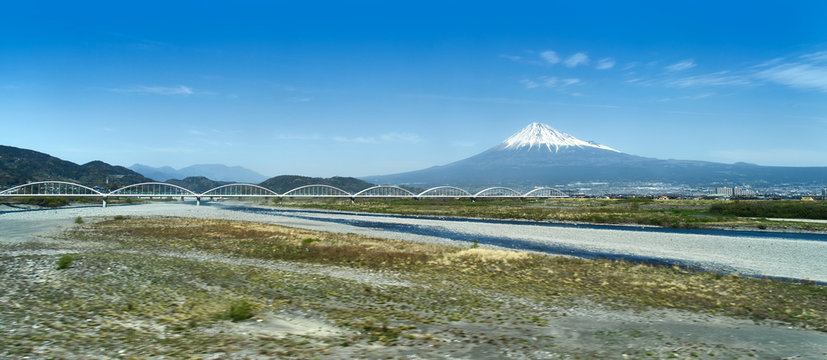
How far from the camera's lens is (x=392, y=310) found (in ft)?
32.9

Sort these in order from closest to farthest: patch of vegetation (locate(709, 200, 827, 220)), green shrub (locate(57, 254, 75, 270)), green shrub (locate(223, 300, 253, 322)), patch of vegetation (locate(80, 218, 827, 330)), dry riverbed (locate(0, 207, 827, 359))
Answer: dry riverbed (locate(0, 207, 827, 359)), green shrub (locate(223, 300, 253, 322)), patch of vegetation (locate(80, 218, 827, 330)), green shrub (locate(57, 254, 75, 270)), patch of vegetation (locate(709, 200, 827, 220))

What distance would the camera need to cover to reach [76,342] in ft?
22.0

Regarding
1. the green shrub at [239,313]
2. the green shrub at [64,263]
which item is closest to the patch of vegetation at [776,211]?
the green shrub at [239,313]

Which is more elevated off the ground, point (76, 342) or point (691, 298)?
point (76, 342)

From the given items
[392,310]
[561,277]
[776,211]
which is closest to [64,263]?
[392,310]

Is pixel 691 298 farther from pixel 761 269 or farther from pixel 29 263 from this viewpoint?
pixel 29 263

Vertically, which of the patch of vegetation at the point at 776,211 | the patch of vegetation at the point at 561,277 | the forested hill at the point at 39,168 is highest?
the forested hill at the point at 39,168

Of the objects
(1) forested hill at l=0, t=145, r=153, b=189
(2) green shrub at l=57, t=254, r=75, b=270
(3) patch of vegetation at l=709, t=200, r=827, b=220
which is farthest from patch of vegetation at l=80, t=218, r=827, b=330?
(1) forested hill at l=0, t=145, r=153, b=189

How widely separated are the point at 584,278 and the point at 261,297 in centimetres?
1110

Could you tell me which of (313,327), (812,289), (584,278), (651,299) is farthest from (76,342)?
(812,289)

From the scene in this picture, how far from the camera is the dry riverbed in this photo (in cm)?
709

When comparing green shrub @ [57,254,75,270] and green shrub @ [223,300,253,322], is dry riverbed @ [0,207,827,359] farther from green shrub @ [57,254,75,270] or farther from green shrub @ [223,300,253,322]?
green shrub @ [57,254,75,270]

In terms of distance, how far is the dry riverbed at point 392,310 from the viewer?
709cm

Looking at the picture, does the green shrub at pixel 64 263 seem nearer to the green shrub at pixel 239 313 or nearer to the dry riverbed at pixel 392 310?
the dry riverbed at pixel 392 310
